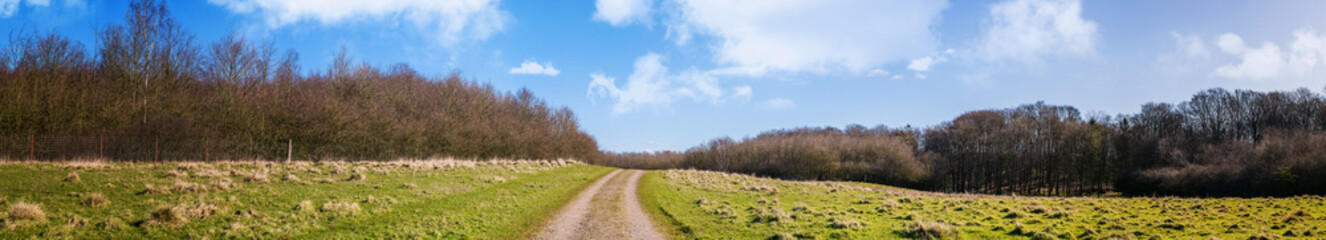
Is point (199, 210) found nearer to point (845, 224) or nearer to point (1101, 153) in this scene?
point (845, 224)

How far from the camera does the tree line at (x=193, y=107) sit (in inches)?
1051

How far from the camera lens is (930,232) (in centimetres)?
1265

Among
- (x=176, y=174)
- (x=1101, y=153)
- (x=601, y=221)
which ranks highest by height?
(x=1101, y=153)

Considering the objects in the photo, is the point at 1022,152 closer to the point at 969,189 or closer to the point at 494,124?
the point at 969,189

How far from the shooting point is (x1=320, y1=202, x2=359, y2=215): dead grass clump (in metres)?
13.7

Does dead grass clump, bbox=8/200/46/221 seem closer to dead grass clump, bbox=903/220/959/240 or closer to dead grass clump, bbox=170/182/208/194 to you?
dead grass clump, bbox=170/182/208/194

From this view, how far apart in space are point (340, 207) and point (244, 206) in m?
2.35

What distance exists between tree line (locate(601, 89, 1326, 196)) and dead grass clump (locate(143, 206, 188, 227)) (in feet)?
210

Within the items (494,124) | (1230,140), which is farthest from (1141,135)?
(494,124)

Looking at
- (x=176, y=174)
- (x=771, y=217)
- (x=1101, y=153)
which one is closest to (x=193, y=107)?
(x=176, y=174)

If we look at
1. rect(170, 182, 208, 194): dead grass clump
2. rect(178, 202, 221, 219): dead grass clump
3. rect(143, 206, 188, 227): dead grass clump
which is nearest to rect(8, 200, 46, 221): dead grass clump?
rect(143, 206, 188, 227): dead grass clump

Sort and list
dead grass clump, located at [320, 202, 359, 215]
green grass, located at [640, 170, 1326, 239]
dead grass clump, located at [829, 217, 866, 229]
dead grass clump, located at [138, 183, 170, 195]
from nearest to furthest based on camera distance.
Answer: green grass, located at [640, 170, 1326, 239]
dead grass clump, located at [320, 202, 359, 215]
dead grass clump, located at [829, 217, 866, 229]
dead grass clump, located at [138, 183, 170, 195]

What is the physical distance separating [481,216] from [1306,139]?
235ft

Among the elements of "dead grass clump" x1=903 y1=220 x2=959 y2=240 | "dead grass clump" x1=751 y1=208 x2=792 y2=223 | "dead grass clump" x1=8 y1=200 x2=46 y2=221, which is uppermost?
"dead grass clump" x1=8 y1=200 x2=46 y2=221
